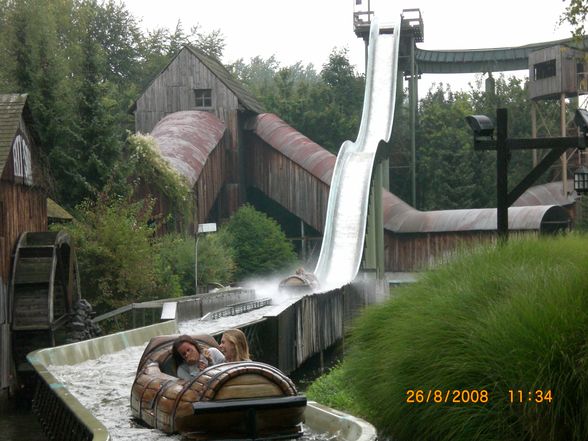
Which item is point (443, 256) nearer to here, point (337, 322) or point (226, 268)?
point (337, 322)

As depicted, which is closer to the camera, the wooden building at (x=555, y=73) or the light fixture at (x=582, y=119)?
the light fixture at (x=582, y=119)

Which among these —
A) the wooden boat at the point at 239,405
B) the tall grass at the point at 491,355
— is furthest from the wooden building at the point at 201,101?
the wooden boat at the point at 239,405

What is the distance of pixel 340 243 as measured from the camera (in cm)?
4303

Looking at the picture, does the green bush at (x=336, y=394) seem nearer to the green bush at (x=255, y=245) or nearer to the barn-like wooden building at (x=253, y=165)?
the barn-like wooden building at (x=253, y=165)

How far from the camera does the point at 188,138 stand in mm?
47250

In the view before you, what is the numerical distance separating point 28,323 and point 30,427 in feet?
13.3

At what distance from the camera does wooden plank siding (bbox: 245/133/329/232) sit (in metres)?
49.8

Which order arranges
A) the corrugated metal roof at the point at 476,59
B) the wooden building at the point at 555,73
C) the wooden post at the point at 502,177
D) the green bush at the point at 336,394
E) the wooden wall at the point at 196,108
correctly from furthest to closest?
the corrugated metal roof at the point at 476,59 → the wooden building at the point at 555,73 → the wooden wall at the point at 196,108 → the wooden post at the point at 502,177 → the green bush at the point at 336,394

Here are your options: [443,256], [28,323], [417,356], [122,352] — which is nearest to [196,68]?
[28,323]

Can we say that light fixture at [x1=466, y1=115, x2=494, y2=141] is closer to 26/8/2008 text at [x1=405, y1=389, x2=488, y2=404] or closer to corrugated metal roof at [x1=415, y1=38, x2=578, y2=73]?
26/8/2008 text at [x1=405, y1=389, x2=488, y2=404]

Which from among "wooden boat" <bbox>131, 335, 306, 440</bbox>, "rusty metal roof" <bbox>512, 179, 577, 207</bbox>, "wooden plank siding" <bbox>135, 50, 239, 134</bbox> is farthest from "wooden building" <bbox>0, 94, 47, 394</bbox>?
"rusty metal roof" <bbox>512, 179, 577, 207</bbox>

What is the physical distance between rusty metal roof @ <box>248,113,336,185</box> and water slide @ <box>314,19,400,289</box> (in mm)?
1893

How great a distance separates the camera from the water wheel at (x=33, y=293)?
2328cm
